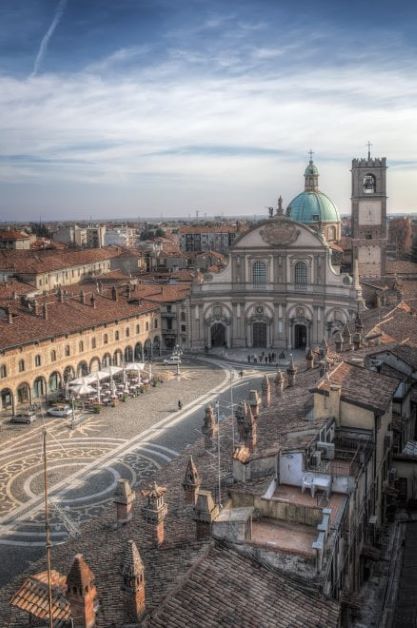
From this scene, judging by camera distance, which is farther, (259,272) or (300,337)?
(300,337)

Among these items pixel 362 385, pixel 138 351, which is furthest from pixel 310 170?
pixel 362 385

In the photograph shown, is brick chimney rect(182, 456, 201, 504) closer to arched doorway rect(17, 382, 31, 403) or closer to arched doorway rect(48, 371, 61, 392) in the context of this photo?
arched doorway rect(17, 382, 31, 403)

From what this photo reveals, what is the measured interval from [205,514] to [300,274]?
58158mm

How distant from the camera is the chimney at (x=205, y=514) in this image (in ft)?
61.7

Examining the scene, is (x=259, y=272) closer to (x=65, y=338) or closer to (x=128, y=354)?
(x=128, y=354)

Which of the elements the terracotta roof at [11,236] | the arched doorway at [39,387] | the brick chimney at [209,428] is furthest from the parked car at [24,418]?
the terracotta roof at [11,236]

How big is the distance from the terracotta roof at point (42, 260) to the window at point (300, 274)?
117 feet

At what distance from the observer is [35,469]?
39000mm

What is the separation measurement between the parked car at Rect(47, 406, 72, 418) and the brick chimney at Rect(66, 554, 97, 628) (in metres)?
35.7

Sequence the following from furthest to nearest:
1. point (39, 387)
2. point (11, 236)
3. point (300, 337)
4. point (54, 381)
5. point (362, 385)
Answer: point (11, 236) < point (300, 337) < point (54, 381) < point (39, 387) < point (362, 385)

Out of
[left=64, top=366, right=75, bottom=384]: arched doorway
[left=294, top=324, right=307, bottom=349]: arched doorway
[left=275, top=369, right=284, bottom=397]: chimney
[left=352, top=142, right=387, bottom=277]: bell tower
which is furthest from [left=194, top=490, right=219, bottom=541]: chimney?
[left=352, top=142, right=387, bottom=277]: bell tower

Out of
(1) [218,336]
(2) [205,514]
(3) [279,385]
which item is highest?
(2) [205,514]

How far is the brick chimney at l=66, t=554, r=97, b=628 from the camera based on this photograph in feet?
49.0

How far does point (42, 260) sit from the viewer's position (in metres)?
96.7
